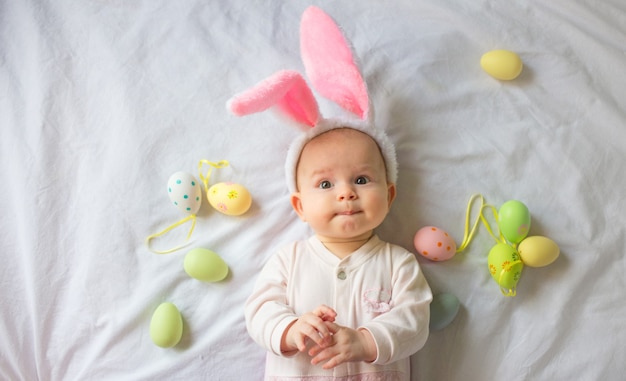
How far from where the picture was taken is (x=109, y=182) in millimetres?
1377

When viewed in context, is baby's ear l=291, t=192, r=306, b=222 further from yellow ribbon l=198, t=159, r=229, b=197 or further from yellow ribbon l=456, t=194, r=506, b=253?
yellow ribbon l=456, t=194, r=506, b=253

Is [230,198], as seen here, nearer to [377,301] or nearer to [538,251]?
[377,301]

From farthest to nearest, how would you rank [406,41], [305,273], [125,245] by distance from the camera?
[406,41] → [125,245] → [305,273]

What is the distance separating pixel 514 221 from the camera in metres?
1.29

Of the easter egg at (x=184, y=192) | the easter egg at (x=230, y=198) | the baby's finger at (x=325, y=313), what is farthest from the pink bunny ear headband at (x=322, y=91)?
the baby's finger at (x=325, y=313)

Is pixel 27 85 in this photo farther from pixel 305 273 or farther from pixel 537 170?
pixel 537 170

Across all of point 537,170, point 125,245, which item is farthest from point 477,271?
point 125,245

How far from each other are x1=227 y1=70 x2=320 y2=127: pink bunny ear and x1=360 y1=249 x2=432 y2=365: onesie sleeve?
1.20 ft

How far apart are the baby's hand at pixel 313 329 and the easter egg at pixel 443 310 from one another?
28cm

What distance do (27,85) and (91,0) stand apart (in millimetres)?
267

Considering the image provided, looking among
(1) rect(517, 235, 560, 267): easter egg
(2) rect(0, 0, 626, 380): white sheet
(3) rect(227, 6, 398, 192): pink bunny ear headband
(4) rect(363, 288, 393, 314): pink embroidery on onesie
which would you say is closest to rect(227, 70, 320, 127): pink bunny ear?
(3) rect(227, 6, 398, 192): pink bunny ear headband

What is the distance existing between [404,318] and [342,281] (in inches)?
5.5

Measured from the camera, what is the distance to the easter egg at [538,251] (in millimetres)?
1264

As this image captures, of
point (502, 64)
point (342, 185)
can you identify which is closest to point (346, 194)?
point (342, 185)
